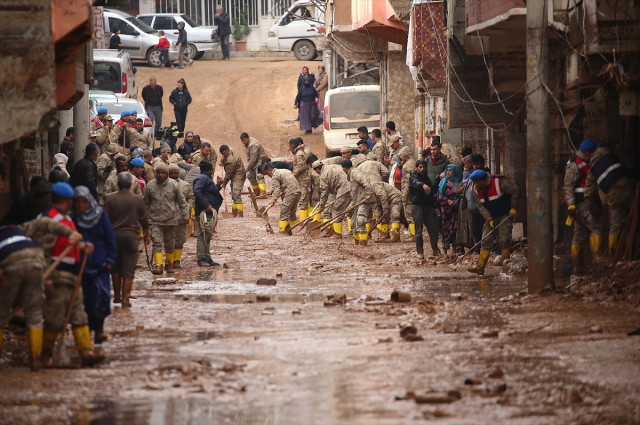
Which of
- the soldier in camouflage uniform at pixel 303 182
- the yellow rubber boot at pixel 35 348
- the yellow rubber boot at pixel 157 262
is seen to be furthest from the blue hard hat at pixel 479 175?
the soldier in camouflage uniform at pixel 303 182

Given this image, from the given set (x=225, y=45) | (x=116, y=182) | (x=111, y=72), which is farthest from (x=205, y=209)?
(x=225, y=45)

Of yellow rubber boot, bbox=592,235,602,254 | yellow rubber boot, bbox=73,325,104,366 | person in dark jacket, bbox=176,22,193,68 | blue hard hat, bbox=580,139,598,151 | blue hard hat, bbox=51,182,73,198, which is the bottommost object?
yellow rubber boot, bbox=73,325,104,366

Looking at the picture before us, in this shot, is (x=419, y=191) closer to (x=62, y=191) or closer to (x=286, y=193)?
(x=286, y=193)

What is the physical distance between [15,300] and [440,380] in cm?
346

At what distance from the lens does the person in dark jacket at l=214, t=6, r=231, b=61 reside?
43.7 meters

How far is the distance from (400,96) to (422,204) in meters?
12.1

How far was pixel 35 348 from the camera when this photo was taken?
8.71m

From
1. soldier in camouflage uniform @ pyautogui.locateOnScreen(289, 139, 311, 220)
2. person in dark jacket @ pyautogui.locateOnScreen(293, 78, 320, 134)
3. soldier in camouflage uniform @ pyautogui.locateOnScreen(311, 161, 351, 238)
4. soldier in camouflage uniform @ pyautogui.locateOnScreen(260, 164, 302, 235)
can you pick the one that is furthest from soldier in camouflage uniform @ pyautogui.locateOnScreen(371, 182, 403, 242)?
person in dark jacket @ pyautogui.locateOnScreen(293, 78, 320, 134)

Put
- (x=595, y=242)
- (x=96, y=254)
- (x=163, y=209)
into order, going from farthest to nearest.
Answer: 1. (x=163, y=209)
2. (x=595, y=242)
3. (x=96, y=254)

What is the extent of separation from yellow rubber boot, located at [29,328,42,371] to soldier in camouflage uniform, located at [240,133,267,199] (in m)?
16.7

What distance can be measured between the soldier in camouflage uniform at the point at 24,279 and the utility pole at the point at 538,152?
5.83 meters

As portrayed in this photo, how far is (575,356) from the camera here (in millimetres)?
8781

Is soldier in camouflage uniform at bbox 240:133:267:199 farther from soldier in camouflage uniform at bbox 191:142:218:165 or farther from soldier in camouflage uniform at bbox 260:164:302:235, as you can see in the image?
soldier in camouflage uniform at bbox 260:164:302:235

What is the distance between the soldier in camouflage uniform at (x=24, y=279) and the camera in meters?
8.62
